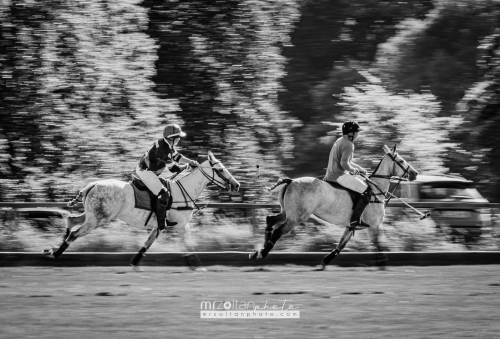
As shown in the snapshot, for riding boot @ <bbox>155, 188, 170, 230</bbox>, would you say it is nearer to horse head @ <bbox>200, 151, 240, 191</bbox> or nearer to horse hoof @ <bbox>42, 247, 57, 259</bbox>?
horse head @ <bbox>200, 151, 240, 191</bbox>

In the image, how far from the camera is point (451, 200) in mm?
18531

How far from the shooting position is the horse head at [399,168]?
51.5 ft

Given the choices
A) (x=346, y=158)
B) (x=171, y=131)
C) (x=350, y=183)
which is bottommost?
(x=350, y=183)

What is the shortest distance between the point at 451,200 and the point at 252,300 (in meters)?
8.56

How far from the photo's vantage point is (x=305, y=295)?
11.5 m

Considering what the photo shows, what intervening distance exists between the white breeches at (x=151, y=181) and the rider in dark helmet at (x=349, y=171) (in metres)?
2.77

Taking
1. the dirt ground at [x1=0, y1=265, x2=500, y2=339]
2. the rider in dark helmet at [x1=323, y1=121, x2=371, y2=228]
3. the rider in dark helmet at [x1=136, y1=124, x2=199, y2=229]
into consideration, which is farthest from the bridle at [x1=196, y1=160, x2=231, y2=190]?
the rider in dark helmet at [x1=323, y1=121, x2=371, y2=228]

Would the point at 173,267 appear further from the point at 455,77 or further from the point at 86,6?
the point at 455,77

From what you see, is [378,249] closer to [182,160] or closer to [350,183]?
[350,183]

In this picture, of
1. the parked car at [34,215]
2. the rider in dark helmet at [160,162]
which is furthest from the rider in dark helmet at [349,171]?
the parked car at [34,215]

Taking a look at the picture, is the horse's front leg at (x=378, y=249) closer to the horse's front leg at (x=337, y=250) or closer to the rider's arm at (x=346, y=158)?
the horse's front leg at (x=337, y=250)

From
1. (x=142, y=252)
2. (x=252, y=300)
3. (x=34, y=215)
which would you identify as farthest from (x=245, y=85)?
(x=252, y=300)

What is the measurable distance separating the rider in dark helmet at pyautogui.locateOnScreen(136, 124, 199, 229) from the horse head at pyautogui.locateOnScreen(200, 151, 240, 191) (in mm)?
362

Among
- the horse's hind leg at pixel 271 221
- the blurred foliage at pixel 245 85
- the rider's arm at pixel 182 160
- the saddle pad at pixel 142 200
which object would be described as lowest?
the blurred foliage at pixel 245 85
